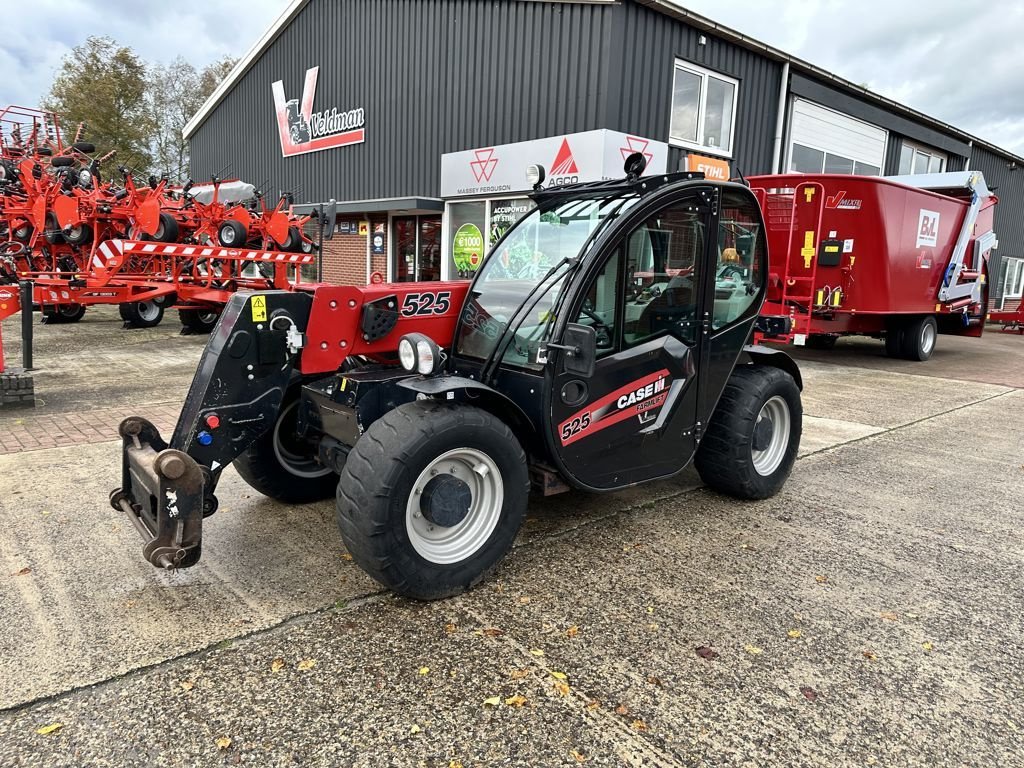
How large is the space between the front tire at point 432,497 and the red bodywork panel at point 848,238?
761cm

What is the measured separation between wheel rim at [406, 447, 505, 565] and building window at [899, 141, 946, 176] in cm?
1818

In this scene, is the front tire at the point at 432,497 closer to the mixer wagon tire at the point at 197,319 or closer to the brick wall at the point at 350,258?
the mixer wagon tire at the point at 197,319

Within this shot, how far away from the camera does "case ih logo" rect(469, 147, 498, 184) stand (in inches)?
493

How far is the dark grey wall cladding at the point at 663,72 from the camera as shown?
35.1 feet

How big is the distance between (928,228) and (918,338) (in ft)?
6.41

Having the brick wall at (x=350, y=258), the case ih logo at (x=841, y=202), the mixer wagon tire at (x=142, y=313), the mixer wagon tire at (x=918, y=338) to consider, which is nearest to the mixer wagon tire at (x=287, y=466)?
the case ih logo at (x=841, y=202)

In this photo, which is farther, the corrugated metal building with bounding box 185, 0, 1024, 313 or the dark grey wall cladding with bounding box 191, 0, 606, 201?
the dark grey wall cladding with bounding box 191, 0, 606, 201

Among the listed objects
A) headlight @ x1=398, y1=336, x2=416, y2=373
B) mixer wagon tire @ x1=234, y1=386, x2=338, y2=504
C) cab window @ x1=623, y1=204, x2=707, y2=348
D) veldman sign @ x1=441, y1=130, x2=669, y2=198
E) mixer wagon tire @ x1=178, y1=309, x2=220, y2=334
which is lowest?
mixer wagon tire @ x1=234, y1=386, x2=338, y2=504

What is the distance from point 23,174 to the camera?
11609mm

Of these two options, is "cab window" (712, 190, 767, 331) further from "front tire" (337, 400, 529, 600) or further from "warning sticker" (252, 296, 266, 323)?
"warning sticker" (252, 296, 266, 323)

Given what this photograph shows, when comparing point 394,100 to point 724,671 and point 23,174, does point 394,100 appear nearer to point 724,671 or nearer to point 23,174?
point 23,174

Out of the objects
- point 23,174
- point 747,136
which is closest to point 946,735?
point 747,136

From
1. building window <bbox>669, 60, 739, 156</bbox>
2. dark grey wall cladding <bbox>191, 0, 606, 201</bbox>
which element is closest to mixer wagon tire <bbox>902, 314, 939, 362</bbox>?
building window <bbox>669, 60, 739, 156</bbox>

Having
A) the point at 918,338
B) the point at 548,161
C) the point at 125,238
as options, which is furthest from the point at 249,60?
the point at 918,338
